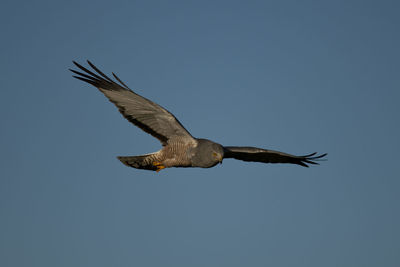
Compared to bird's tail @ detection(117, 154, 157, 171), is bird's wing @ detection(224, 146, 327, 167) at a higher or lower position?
higher

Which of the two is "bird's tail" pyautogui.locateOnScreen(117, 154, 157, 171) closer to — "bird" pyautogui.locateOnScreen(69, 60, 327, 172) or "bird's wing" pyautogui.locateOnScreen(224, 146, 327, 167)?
"bird" pyautogui.locateOnScreen(69, 60, 327, 172)

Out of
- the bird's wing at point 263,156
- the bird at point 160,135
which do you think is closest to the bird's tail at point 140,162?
the bird at point 160,135

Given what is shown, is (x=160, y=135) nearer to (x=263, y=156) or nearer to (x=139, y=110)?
(x=139, y=110)

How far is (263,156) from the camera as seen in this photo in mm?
12797

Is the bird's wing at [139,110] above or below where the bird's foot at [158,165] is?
above

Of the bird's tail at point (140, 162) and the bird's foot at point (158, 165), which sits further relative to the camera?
the bird's tail at point (140, 162)

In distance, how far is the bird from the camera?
10.9m

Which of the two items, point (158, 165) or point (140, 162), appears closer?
point (158, 165)

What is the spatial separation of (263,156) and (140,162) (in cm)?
348

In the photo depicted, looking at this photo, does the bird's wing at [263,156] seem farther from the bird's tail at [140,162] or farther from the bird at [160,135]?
the bird's tail at [140,162]

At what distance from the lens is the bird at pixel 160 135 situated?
10875 mm

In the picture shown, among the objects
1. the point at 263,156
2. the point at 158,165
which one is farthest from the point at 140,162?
the point at 263,156

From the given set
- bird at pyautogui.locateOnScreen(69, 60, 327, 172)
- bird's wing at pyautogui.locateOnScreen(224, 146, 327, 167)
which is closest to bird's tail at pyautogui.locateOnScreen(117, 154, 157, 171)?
bird at pyautogui.locateOnScreen(69, 60, 327, 172)

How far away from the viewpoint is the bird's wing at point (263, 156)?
11758 millimetres
